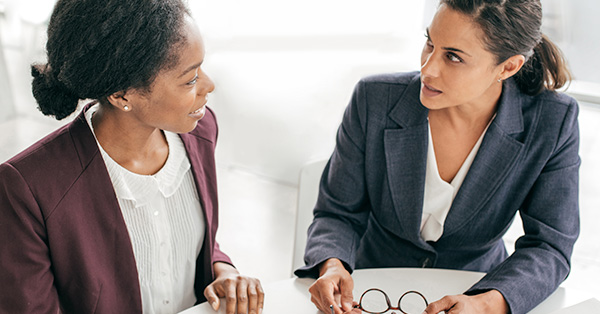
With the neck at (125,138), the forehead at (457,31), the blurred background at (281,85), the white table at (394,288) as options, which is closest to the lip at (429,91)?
the forehead at (457,31)

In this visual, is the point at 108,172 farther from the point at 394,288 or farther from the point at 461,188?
the point at 461,188

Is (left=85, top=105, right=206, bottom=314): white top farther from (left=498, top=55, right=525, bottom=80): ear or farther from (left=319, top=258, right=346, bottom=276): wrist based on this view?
(left=498, top=55, right=525, bottom=80): ear

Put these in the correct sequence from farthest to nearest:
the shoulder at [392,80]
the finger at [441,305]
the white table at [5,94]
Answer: the white table at [5,94] < the shoulder at [392,80] < the finger at [441,305]

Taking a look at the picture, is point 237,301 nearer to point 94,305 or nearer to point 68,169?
point 94,305

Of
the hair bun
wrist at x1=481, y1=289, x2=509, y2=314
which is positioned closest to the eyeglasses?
wrist at x1=481, y1=289, x2=509, y2=314

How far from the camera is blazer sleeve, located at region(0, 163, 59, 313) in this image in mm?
1014

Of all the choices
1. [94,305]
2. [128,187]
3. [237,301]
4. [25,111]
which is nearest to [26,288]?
[94,305]

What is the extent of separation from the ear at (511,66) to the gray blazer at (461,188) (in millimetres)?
95

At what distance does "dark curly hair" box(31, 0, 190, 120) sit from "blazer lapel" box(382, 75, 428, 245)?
59cm

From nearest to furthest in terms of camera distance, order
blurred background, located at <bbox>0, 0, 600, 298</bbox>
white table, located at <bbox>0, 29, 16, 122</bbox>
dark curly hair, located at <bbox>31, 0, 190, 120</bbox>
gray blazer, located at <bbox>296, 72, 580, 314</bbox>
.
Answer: dark curly hair, located at <bbox>31, 0, 190, 120</bbox>
gray blazer, located at <bbox>296, 72, 580, 314</bbox>
blurred background, located at <bbox>0, 0, 600, 298</bbox>
white table, located at <bbox>0, 29, 16, 122</bbox>

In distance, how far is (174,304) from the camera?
52.0 inches

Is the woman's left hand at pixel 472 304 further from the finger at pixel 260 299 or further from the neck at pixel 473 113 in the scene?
the neck at pixel 473 113

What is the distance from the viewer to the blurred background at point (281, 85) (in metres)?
2.37

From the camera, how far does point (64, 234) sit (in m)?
1.08
